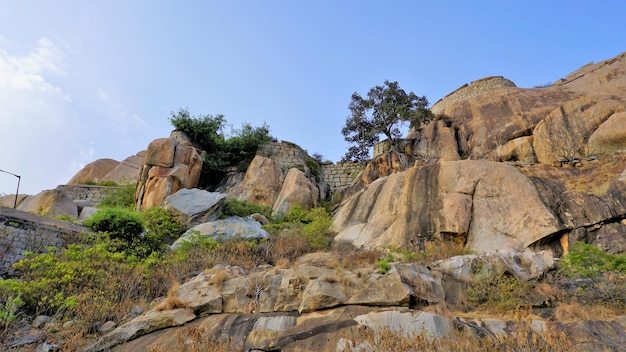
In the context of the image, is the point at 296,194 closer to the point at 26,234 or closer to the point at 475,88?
the point at 26,234

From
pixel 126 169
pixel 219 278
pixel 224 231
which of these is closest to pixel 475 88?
pixel 224 231

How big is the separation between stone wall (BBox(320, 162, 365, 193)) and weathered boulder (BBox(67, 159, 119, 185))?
13.4 metres

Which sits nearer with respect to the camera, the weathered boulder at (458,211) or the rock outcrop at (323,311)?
the rock outcrop at (323,311)

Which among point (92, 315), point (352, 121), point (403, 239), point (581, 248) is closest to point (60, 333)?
point (92, 315)

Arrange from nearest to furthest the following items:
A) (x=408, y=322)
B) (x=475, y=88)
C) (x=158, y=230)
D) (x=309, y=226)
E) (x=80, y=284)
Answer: (x=408, y=322), (x=80, y=284), (x=158, y=230), (x=309, y=226), (x=475, y=88)

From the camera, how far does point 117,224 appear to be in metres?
12.4

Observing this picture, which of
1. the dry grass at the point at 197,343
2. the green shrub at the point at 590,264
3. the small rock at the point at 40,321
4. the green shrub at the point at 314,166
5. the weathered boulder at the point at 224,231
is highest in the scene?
the green shrub at the point at 314,166

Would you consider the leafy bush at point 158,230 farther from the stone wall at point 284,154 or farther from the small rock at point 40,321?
the stone wall at point 284,154

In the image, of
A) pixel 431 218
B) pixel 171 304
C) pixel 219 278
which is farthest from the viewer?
pixel 431 218

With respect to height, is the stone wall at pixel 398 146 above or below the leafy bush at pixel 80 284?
above

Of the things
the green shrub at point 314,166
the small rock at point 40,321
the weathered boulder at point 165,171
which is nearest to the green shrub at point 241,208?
the weathered boulder at point 165,171

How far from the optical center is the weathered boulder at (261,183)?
695 inches

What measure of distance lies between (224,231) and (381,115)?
36.0 feet

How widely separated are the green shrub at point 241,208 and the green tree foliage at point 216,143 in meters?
3.72
